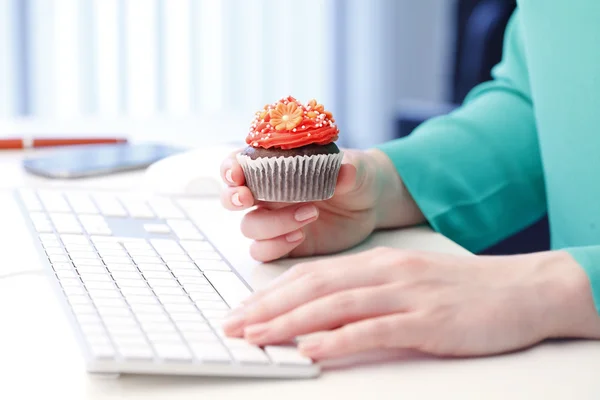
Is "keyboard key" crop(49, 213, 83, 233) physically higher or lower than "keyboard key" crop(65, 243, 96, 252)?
lower

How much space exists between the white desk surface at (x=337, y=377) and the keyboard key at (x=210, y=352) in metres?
0.01

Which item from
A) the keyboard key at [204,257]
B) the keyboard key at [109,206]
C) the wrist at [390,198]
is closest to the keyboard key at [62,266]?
the keyboard key at [204,257]

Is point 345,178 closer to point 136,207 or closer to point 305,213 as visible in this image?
point 305,213

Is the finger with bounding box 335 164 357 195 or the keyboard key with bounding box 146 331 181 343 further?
the finger with bounding box 335 164 357 195

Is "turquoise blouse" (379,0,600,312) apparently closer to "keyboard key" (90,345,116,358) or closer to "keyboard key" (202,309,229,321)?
"keyboard key" (202,309,229,321)

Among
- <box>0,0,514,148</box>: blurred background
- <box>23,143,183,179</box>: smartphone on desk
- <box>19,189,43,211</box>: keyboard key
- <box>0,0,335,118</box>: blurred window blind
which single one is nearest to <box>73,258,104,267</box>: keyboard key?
<box>19,189,43,211</box>: keyboard key

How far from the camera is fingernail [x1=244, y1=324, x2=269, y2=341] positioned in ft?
1.68

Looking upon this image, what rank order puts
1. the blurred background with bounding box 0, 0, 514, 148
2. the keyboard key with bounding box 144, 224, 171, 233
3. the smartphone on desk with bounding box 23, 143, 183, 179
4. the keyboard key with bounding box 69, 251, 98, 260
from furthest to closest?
the blurred background with bounding box 0, 0, 514, 148 → the smartphone on desk with bounding box 23, 143, 183, 179 → the keyboard key with bounding box 144, 224, 171, 233 → the keyboard key with bounding box 69, 251, 98, 260

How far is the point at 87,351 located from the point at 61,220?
1.16 ft

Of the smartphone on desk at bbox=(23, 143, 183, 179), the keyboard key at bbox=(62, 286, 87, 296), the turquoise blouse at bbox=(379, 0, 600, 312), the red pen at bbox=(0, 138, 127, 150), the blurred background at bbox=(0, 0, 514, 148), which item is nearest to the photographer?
the keyboard key at bbox=(62, 286, 87, 296)

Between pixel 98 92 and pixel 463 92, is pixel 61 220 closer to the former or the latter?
pixel 463 92

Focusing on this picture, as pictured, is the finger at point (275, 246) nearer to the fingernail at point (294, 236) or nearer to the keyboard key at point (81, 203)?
the fingernail at point (294, 236)

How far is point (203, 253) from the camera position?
72cm

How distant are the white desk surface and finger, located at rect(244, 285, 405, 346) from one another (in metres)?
0.03
